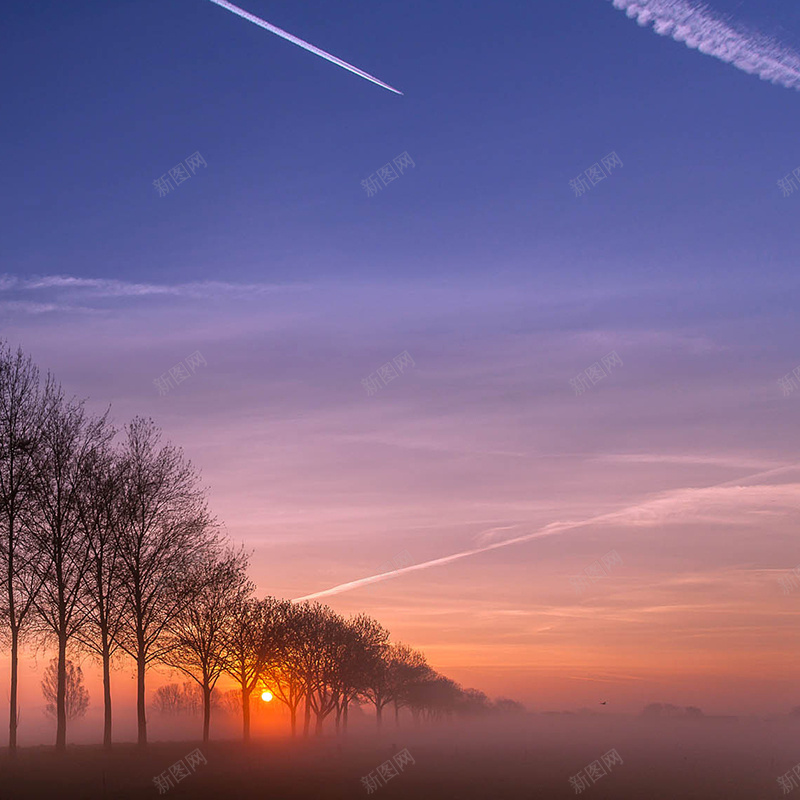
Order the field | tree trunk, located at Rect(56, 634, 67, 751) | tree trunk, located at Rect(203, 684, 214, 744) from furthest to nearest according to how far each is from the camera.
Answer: tree trunk, located at Rect(203, 684, 214, 744)
tree trunk, located at Rect(56, 634, 67, 751)
the field

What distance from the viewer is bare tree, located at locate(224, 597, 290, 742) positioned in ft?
216

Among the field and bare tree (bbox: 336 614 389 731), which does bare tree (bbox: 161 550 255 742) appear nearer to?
the field

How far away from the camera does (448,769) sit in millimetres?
64250

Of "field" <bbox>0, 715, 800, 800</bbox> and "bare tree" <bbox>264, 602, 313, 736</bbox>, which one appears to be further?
"bare tree" <bbox>264, 602, 313, 736</bbox>

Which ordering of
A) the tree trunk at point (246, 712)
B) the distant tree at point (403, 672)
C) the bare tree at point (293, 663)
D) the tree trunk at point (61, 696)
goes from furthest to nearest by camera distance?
the distant tree at point (403, 672), the bare tree at point (293, 663), the tree trunk at point (246, 712), the tree trunk at point (61, 696)

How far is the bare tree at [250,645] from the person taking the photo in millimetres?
65881

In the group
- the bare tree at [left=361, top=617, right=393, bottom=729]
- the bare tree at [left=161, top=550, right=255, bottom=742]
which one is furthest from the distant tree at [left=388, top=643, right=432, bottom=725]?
the bare tree at [left=161, top=550, right=255, bottom=742]

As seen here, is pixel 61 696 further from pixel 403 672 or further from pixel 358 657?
pixel 403 672

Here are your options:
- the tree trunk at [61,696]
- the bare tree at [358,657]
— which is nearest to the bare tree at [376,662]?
the bare tree at [358,657]

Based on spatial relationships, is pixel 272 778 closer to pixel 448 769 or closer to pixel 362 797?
pixel 362 797

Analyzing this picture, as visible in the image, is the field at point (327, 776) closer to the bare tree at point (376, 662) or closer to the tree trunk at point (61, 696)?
the tree trunk at point (61, 696)

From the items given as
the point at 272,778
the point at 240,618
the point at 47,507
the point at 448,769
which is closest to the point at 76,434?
the point at 47,507

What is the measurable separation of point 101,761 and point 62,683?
4842mm

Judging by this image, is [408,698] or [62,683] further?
[408,698]
